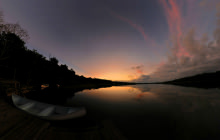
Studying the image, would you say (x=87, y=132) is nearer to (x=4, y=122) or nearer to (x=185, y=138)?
(x=4, y=122)

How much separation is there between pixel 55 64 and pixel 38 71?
2662cm

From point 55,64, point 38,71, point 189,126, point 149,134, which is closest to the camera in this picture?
point 149,134

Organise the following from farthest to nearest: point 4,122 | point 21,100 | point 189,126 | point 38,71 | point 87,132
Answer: point 38,71 < point 21,100 < point 189,126 < point 4,122 < point 87,132

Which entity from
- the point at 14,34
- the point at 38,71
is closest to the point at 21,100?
the point at 14,34

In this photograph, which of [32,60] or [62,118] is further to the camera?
[32,60]

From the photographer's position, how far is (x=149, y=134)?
8.16 meters

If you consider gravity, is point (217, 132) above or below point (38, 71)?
below

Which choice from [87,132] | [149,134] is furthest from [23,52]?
[149,134]

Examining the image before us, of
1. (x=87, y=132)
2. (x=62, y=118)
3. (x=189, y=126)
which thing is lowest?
(x=189, y=126)

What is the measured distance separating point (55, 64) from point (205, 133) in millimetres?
79386

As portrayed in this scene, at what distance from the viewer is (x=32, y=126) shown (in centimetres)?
730

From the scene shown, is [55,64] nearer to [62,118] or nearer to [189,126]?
[62,118]

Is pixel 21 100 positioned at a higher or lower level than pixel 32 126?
higher

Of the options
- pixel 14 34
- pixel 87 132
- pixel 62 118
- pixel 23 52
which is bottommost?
pixel 87 132
